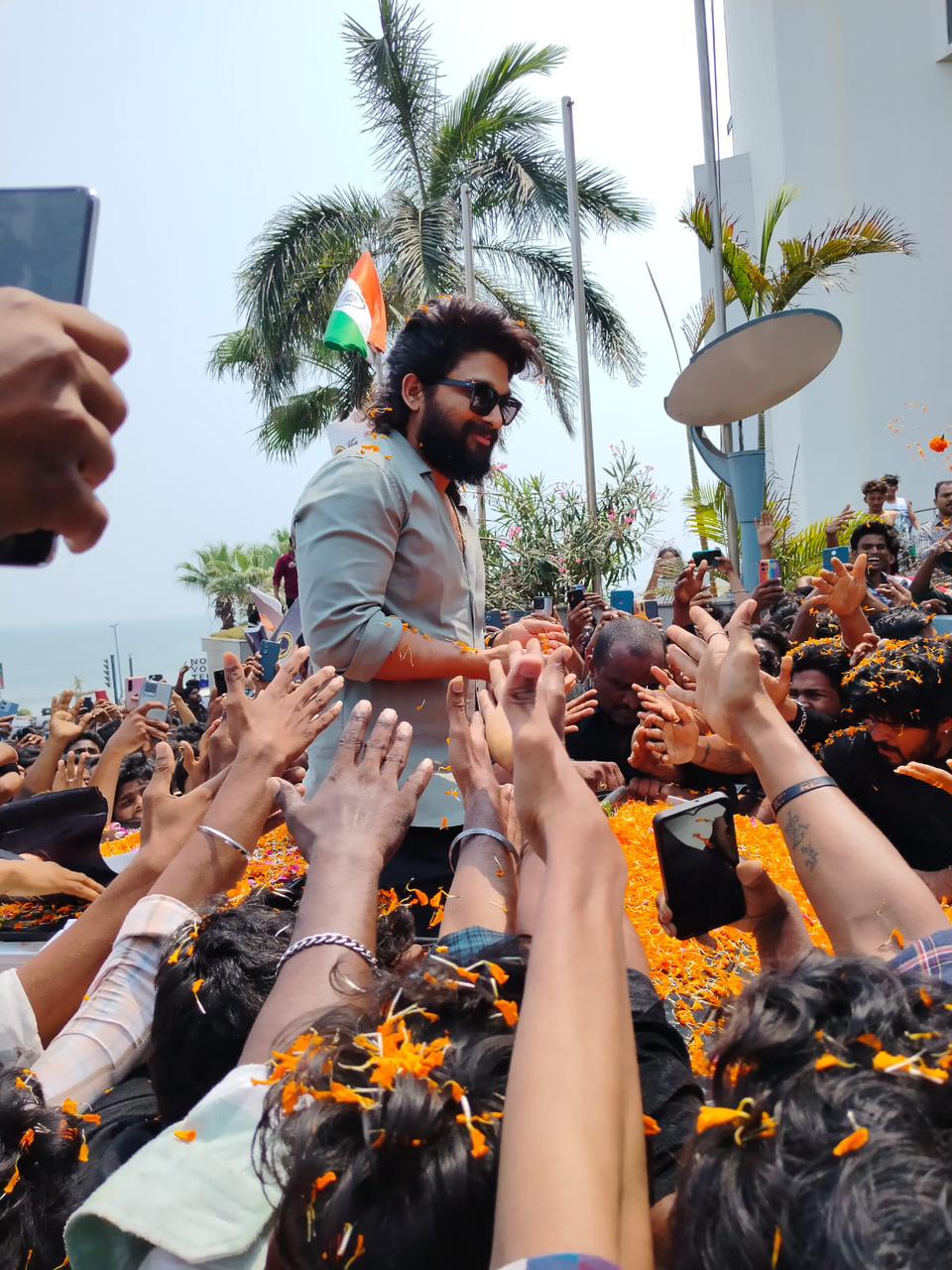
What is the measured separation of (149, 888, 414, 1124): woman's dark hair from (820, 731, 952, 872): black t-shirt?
158cm

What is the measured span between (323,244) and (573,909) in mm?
18205

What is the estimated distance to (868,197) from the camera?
60.4ft

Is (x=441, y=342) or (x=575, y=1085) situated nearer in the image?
(x=575, y=1085)

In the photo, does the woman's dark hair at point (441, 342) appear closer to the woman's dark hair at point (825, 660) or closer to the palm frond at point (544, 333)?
the woman's dark hair at point (825, 660)

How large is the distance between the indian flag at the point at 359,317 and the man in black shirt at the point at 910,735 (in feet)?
18.1

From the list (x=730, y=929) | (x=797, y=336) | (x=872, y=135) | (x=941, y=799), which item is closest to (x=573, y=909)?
(x=730, y=929)

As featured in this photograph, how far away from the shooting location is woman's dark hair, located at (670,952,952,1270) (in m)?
0.74

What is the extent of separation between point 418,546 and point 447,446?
10.1 inches

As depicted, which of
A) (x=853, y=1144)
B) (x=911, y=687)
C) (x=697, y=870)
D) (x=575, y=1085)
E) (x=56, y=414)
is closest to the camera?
(x=56, y=414)

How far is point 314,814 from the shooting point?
4.99 feet

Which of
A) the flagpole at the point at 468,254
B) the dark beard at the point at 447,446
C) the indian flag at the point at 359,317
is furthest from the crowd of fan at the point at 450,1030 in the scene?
the flagpole at the point at 468,254

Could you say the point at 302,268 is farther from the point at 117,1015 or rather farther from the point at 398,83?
the point at 117,1015

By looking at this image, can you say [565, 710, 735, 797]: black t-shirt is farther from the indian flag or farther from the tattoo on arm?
the indian flag

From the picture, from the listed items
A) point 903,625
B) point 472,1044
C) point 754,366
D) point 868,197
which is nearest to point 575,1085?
point 472,1044
